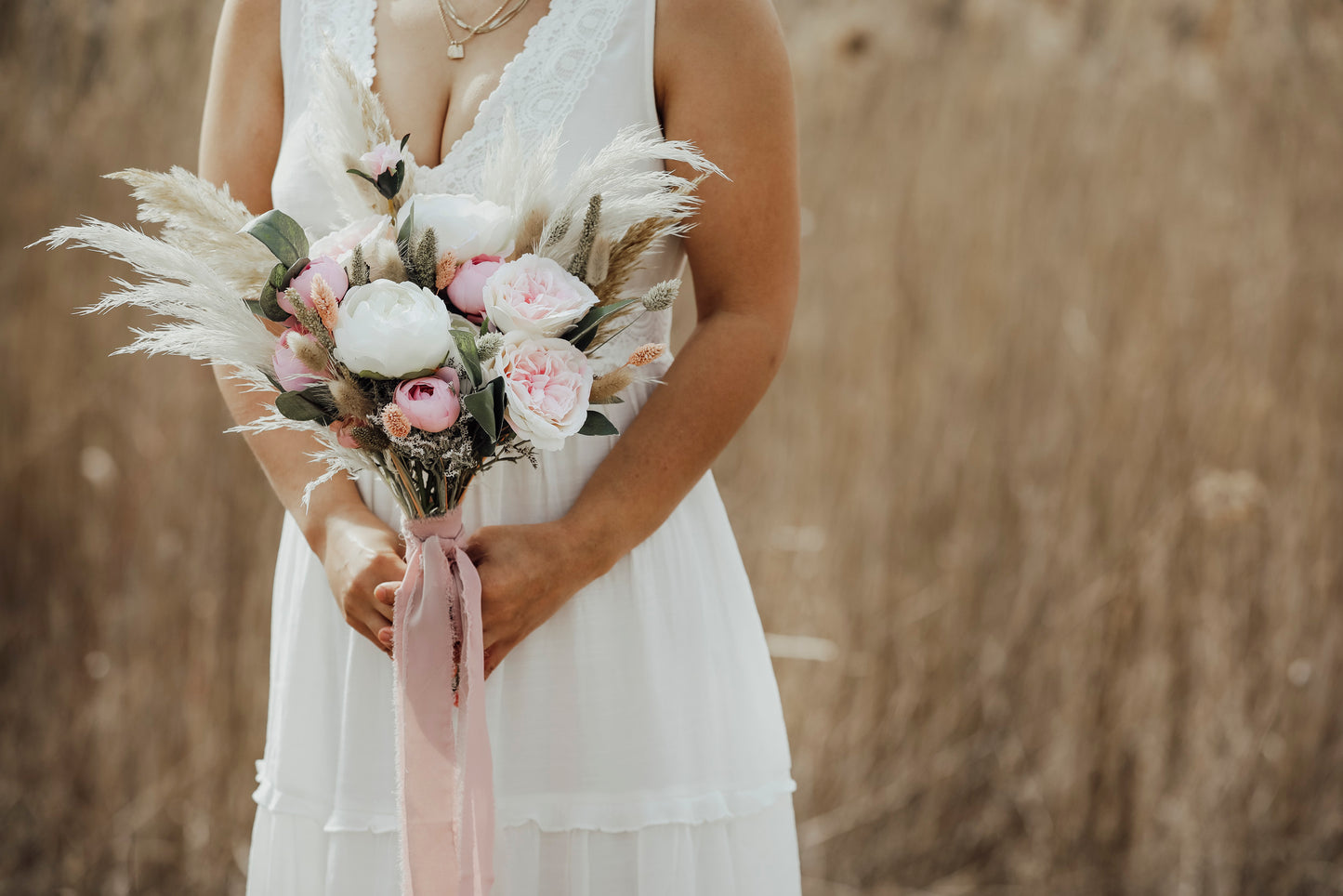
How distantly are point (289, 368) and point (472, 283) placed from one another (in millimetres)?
157

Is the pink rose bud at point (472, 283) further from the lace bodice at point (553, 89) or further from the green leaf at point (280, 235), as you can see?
the lace bodice at point (553, 89)

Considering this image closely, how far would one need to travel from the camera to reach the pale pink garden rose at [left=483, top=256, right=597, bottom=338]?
2.66ft

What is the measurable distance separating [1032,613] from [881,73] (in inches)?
53.7

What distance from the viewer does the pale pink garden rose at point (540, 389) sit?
0.81 metres

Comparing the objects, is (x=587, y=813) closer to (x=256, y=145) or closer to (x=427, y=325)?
(x=427, y=325)

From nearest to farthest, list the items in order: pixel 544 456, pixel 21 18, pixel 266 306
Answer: pixel 266 306 → pixel 544 456 → pixel 21 18

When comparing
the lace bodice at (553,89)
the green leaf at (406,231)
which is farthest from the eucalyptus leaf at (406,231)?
the lace bodice at (553,89)

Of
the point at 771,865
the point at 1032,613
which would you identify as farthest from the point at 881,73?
the point at 771,865

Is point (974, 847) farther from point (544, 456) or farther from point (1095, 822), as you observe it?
point (544, 456)

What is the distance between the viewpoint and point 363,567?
993 millimetres

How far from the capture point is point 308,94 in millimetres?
1135

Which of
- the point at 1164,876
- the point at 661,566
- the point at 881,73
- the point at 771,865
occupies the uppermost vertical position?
the point at 881,73

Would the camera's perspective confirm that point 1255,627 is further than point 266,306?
Yes

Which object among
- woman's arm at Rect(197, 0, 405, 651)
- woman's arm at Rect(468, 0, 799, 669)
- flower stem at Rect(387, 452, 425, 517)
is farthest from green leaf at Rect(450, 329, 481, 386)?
woman's arm at Rect(197, 0, 405, 651)
